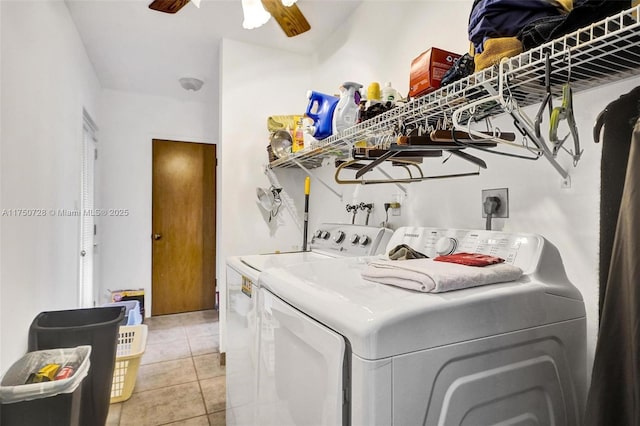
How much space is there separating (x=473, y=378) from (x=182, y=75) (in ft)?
12.1

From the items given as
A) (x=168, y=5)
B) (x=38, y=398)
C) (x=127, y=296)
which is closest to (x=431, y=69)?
(x=168, y=5)

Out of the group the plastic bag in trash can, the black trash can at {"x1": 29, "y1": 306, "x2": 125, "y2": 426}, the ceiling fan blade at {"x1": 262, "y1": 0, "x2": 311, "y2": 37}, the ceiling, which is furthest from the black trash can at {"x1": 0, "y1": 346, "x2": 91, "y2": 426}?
the ceiling

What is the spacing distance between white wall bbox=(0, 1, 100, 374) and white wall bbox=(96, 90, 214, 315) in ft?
4.20

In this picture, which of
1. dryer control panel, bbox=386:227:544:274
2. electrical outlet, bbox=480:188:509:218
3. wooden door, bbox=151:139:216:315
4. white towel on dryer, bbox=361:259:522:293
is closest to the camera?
white towel on dryer, bbox=361:259:522:293

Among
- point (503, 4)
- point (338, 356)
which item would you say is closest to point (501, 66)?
point (503, 4)

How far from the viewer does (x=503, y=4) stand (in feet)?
2.84

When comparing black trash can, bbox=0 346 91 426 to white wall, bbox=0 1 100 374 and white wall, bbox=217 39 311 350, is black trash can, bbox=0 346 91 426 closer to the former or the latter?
white wall, bbox=0 1 100 374

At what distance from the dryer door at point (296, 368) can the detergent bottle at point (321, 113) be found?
3.34 ft

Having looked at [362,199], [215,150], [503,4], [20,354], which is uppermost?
[215,150]

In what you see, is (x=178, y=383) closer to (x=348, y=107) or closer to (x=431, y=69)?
(x=348, y=107)

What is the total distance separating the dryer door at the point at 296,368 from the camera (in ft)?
2.33

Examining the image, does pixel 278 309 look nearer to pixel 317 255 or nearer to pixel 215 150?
pixel 317 255

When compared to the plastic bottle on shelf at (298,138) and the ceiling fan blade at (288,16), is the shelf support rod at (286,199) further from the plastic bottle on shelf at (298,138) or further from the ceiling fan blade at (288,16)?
the ceiling fan blade at (288,16)

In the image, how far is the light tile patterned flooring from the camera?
79.5 inches
